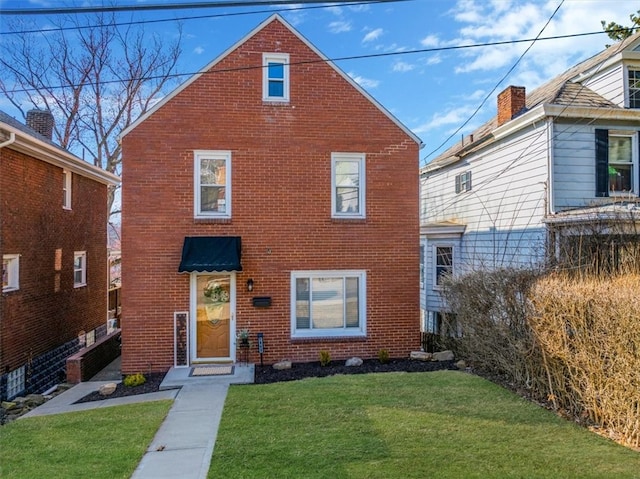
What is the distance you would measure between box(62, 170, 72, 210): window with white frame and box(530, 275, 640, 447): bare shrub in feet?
46.0

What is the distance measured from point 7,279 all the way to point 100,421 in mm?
6266

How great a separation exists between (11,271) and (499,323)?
11.7m

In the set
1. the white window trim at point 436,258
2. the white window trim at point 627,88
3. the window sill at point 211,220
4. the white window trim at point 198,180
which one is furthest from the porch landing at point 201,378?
the white window trim at point 627,88

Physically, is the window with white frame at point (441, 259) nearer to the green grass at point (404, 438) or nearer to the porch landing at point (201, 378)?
the green grass at point (404, 438)

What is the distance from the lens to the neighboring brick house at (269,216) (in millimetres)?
10086

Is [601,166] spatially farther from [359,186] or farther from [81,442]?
[81,442]

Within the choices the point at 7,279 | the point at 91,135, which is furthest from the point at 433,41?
the point at 91,135

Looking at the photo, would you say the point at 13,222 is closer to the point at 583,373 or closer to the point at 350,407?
the point at 350,407

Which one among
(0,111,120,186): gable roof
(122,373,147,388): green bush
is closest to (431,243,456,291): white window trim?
(122,373,147,388): green bush

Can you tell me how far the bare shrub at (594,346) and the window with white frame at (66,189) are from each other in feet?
46.0

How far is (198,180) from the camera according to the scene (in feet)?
33.8

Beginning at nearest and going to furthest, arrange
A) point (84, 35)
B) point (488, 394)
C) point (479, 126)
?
point (488, 394)
point (479, 126)
point (84, 35)

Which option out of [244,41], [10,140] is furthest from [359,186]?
[10,140]

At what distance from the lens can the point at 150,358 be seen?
10.0m
